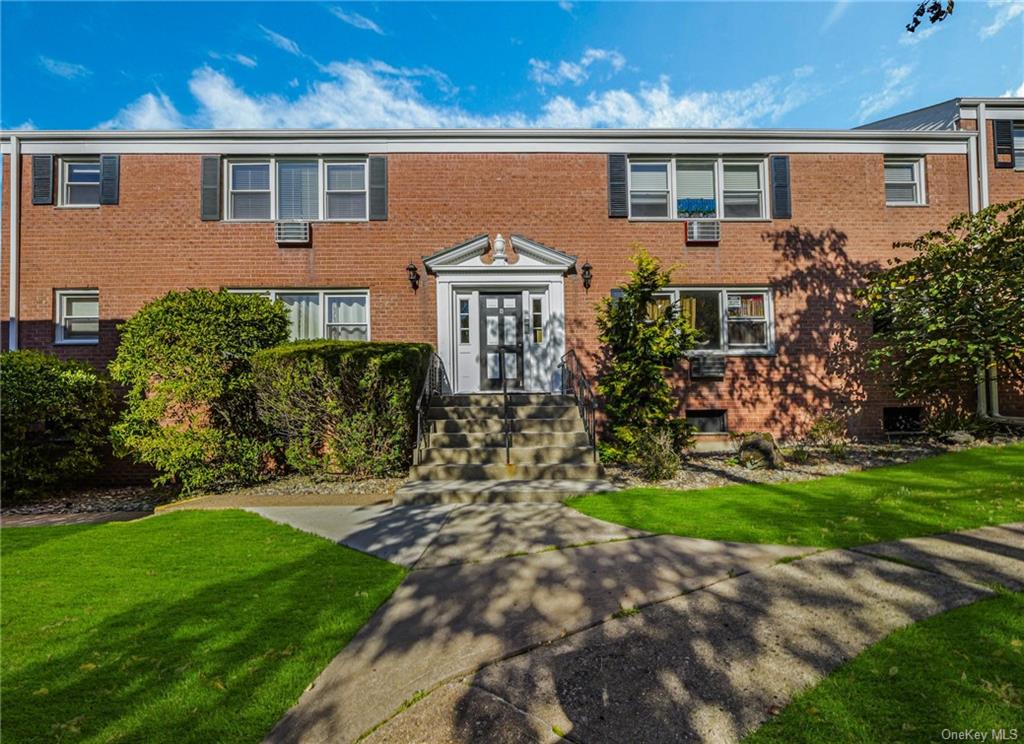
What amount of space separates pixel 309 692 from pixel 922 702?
9.38 feet

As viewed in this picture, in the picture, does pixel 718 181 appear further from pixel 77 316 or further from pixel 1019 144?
pixel 77 316

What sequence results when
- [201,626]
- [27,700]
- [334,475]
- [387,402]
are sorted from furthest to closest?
[334,475], [387,402], [201,626], [27,700]

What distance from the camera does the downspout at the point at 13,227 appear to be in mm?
9648

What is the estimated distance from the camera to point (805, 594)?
3252 millimetres

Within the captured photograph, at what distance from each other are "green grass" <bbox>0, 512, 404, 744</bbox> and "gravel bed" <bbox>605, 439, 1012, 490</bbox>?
450 centimetres

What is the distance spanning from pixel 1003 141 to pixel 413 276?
13.6 meters

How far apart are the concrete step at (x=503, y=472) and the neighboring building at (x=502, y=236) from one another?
323 centimetres

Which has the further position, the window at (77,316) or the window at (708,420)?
the window at (708,420)

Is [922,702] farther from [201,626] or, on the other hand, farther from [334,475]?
[334,475]

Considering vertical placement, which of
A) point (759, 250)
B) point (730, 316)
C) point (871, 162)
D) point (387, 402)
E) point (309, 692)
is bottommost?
point (309, 692)

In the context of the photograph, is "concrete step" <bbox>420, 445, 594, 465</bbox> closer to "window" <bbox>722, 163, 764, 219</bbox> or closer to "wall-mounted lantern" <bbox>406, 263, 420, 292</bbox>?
"wall-mounted lantern" <bbox>406, 263, 420, 292</bbox>

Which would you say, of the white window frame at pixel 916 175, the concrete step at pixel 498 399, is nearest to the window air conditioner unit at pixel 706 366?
the concrete step at pixel 498 399

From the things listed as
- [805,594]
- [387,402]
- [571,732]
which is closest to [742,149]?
[387,402]

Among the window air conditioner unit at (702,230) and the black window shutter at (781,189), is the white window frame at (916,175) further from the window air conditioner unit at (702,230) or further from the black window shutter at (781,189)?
the window air conditioner unit at (702,230)
